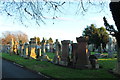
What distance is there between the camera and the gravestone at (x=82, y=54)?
593 inches

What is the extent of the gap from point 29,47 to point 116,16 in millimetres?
18746

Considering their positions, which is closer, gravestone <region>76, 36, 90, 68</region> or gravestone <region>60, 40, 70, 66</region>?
gravestone <region>76, 36, 90, 68</region>

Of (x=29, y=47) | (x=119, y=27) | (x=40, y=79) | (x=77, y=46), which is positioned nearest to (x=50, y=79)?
(x=40, y=79)

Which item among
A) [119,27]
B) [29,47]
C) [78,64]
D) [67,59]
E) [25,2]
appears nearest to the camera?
[25,2]

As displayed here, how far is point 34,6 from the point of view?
315 inches

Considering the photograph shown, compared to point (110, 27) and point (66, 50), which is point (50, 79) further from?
point (66, 50)

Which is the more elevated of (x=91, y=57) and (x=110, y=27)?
(x=110, y=27)

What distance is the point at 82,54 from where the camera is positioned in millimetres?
15508

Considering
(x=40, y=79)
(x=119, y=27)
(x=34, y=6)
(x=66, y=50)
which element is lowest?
(x=40, y=79)

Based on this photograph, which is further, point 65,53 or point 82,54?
point 65,53

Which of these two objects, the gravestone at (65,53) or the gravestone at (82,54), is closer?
the gravestone at (82,54)

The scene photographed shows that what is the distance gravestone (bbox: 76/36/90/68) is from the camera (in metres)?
15.1

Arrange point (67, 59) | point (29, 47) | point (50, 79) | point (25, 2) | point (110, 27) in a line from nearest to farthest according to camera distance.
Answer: point (25, 2) → point (50, 79) → point (110, 27) → point (67, 59) → point (29, 47)

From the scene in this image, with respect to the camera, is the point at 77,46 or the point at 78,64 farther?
the point at 77,46
